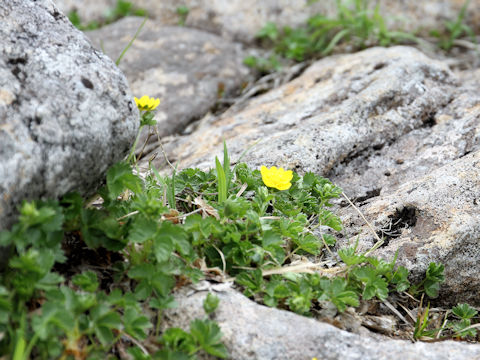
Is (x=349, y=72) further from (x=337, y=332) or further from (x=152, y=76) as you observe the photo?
(x=337, y=332)

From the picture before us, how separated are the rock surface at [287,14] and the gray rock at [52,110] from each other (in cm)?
298

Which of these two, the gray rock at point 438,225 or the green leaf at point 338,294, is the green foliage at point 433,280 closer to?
the gray rock at point 438,225

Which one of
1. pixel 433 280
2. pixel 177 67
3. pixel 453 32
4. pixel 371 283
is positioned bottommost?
pixel 433 280

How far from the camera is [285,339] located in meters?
1.93

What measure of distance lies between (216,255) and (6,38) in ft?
3.90

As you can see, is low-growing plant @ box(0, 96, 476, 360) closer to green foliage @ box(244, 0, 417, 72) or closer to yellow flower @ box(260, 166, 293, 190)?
yellow flower @ box(260, 166, 293, 190)

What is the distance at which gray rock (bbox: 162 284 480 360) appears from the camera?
1.91 meters

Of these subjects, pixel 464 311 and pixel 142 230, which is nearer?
pixel 142 230

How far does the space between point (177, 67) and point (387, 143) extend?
6.72ft

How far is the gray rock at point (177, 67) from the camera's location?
4273mm

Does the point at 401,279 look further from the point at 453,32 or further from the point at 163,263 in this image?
the point at 453,32

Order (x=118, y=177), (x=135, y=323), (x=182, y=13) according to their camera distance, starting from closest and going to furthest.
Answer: (x=135, y=323), (x=118, y=177), (x=182, y=13)

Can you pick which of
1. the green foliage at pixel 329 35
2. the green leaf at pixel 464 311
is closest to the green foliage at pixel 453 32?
the green foliage at pixel 329 35

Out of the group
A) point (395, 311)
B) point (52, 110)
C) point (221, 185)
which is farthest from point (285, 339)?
point (52, 110)
